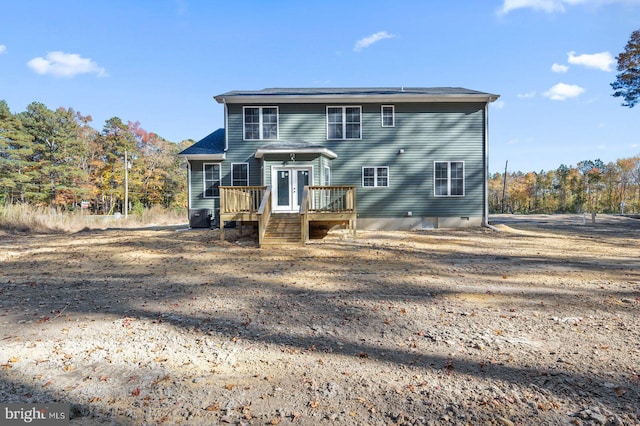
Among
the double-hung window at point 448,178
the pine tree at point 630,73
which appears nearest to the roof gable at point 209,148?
the double-hung window at point 448,178

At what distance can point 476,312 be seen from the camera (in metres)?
4.74

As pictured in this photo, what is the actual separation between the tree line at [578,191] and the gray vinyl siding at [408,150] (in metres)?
29.5

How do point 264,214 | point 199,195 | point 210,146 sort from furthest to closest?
point 210,146
point 199,195
point 264,214

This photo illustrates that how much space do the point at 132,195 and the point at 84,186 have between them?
191 inches

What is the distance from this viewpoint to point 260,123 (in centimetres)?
1590

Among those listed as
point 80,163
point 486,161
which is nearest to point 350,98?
point 486,161

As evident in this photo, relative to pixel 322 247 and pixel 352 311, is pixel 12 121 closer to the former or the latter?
pixel 322 247

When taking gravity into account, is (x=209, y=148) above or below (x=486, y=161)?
above

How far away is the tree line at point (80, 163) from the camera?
3381 centimetres

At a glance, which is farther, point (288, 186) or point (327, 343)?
point (288, 186)

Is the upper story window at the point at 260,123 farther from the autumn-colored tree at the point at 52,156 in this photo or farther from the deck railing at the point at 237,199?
the autumn-colored tree at the point at 52,156

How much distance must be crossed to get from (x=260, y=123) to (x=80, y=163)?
1369 inches

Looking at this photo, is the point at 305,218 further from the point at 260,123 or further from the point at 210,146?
the point at 210,146

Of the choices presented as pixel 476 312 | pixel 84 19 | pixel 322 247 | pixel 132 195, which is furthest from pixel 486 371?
pixel 132 195
